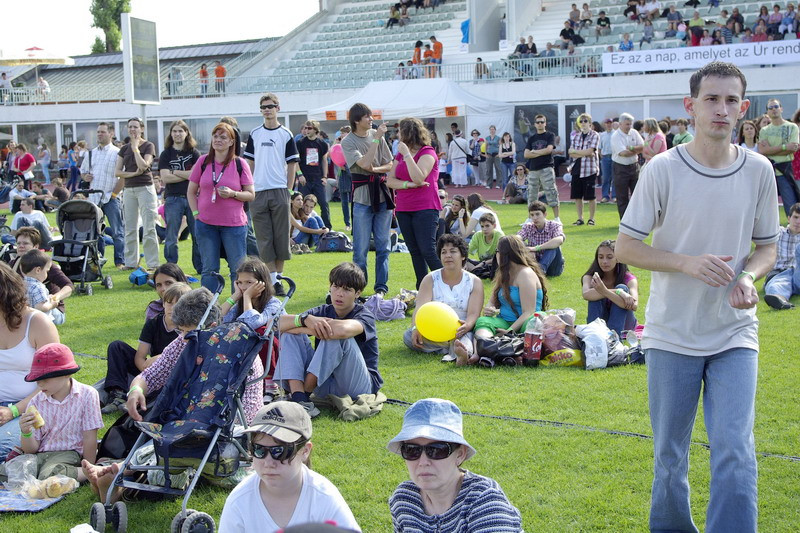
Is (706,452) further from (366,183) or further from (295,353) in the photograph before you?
(366,183)

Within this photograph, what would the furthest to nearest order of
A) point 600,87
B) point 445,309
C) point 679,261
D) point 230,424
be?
point 600,87
point 445,309
point 230,424
point 679,261

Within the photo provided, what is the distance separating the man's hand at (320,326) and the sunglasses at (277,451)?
2567 millimetres

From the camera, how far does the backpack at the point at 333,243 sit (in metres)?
14.3

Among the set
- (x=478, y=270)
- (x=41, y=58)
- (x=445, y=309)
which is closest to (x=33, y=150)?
(x=41, y=58)

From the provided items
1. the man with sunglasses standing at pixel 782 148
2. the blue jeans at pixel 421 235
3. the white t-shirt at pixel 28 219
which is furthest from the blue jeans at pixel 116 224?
the man with sunglasses standing at pixel 782 148

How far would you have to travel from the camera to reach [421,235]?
30.4 ft

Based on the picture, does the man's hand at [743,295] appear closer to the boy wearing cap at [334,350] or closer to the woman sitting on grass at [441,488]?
the woman sitting on grass at [441,488]

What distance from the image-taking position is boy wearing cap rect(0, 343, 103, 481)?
16.4 feet

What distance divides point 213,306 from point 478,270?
5.79 m

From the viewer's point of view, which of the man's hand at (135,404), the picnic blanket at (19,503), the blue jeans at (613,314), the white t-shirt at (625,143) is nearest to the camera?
the picnic blanket at (19,503)

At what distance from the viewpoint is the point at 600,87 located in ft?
88.4

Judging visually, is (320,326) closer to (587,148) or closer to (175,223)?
(175,223)

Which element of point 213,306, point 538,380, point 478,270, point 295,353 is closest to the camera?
point 213,306

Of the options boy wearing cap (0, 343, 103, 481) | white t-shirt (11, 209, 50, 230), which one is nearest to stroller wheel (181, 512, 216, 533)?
boy wearing cap (0, 343, 103, 481)
